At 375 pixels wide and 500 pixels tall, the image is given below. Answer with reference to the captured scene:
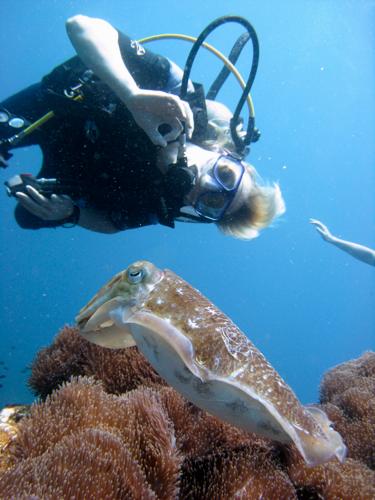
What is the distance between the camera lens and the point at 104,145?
433 centimetres

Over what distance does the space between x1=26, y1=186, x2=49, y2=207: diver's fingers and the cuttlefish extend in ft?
8.62

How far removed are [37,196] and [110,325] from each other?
2.43 m

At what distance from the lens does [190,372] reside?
1.79 m

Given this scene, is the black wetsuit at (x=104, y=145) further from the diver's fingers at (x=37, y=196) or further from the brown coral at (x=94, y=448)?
the brown coral at (x=94, y=448)

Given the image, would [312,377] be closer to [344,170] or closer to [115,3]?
[344,170]

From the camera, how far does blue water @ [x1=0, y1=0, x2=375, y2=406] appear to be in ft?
220

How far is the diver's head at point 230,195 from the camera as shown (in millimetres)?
4266

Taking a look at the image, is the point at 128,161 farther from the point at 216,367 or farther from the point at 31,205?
the point at 216,367

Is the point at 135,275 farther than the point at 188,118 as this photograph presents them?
No

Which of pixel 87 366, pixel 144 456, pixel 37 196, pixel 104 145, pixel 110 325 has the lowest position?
pixel 87 366

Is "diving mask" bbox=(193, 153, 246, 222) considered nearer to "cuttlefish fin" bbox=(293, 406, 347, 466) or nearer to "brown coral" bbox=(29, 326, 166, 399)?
"brown coral" bbox=(29, 326, 166, 399)

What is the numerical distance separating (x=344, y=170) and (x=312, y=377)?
57220 millimetres

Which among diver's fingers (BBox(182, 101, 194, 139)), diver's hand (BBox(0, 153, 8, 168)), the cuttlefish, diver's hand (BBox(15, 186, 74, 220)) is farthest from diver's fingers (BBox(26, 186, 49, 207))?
the cuttlefish

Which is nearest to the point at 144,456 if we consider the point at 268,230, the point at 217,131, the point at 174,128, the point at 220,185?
the point at 174,128
